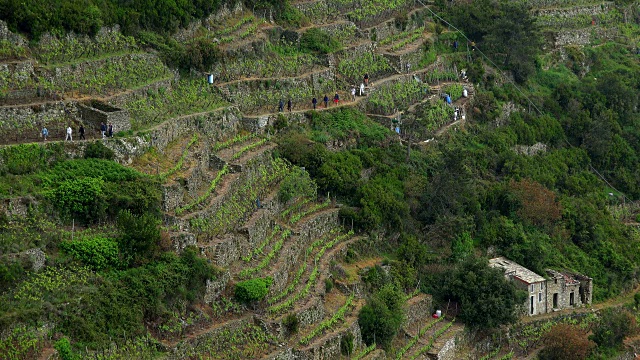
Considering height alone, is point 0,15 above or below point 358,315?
above

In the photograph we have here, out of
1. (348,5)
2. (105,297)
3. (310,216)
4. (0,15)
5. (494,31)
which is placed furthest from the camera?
(494,31)

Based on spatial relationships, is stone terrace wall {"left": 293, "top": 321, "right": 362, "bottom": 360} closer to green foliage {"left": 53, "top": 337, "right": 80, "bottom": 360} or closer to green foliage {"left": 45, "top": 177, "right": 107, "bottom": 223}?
green foliage {"left": 45, "top": 177, "right": 107, "bottom": 223}

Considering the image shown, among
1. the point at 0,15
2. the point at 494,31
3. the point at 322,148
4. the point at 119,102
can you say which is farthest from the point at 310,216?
the point at 494,31

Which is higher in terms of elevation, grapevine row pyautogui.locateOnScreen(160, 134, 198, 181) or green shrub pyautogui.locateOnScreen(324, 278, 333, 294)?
grapevine row pyautogui.locateOnScreen(160, 134, 198, 181)

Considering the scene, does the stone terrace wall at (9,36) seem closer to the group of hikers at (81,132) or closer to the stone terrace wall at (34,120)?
the stone terrace wall at (34,120)

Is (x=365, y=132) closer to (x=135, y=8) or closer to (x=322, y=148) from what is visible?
(x=322, y=148)

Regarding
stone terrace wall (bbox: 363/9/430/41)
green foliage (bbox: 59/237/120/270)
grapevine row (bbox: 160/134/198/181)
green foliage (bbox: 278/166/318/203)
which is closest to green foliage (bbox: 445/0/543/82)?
stone terrace wall (bbox: 363/9/430/41)

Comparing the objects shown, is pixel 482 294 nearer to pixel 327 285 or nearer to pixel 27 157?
pixel 327 285
